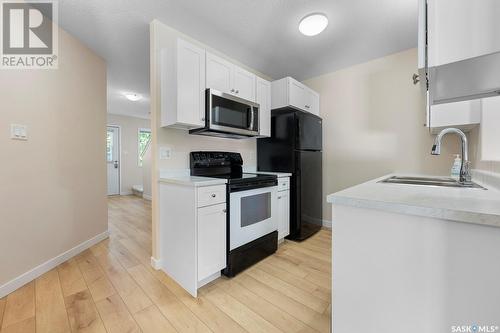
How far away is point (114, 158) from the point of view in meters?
5.69

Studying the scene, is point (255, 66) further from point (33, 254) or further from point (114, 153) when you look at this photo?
point (114, 153)

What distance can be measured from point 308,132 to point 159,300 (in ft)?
7.75

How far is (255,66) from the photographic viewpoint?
2867 millimetres

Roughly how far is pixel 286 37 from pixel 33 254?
10.3 feet

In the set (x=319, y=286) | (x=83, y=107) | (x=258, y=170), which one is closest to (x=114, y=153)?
(x=83, y=107)

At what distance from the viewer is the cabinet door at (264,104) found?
251 centimetres

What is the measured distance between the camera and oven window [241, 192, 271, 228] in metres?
1.88

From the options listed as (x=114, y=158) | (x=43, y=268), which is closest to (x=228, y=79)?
(x=43, y=268)

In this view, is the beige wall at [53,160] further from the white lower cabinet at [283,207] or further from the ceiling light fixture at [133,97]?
the white lower cabinet at [283,207]

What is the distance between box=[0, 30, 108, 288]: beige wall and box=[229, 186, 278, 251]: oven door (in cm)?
172

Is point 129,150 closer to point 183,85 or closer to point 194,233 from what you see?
point 183,85

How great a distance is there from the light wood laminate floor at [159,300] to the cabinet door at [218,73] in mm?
1790

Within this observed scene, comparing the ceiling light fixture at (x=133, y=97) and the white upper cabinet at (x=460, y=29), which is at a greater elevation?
the ceiling light fixture at (x=133, y=97)
